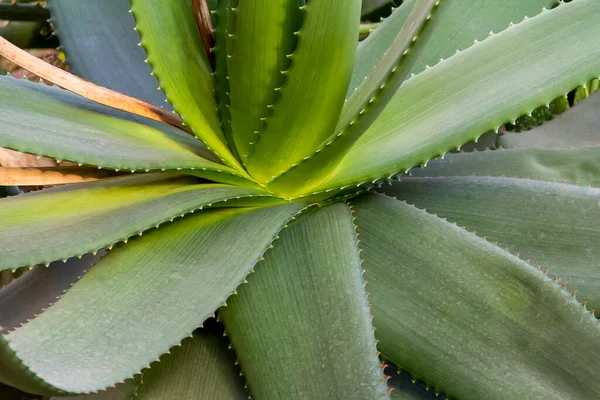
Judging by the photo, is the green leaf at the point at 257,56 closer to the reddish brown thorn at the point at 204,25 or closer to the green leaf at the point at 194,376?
the reddish brown thorn at the point at 204,25

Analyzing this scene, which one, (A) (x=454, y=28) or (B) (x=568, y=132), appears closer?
(A) (x=454, y=28)

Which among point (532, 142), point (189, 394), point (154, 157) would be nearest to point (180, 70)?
point (154, 157)

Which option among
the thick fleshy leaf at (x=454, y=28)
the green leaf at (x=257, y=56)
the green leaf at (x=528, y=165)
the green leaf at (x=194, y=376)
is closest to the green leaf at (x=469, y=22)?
the thick fleshy leaf at (x=454, y=28)

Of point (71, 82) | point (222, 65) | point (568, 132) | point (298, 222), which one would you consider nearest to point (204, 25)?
point (222, 65)

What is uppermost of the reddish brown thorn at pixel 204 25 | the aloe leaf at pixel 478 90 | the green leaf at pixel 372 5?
the green leaf at pixel 372 5

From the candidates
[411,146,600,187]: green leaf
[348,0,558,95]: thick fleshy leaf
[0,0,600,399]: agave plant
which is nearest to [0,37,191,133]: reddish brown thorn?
[0,0,600,399]: agave plant

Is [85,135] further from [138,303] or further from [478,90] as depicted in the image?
[478,90]
